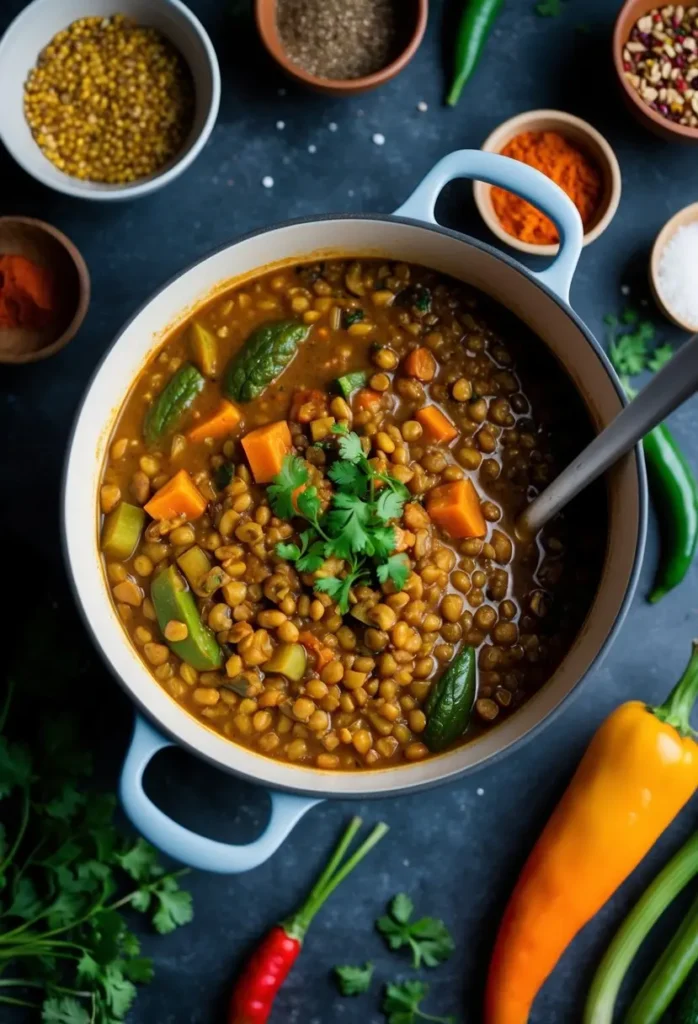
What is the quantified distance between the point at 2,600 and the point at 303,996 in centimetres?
173

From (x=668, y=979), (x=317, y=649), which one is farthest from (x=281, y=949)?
(x=668, y=979)

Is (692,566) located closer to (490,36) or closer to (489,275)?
(489,275)

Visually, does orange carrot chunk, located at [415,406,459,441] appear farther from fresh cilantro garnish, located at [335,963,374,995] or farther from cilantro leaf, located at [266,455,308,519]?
fresh cilantro garnish, located at [335,963,374,995]

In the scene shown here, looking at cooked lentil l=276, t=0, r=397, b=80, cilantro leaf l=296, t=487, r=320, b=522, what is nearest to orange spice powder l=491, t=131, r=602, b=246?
cooked lentil l=276, t=0, r=397, b=80

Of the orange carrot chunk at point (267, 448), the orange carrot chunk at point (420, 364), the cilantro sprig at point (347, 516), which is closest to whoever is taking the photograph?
the cilantro sprig at point (347, 516)

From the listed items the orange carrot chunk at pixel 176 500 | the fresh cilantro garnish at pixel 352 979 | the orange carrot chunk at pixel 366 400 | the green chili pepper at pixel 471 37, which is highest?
the green chili pepper at pixel 471 37

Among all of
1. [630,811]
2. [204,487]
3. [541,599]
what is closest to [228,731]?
[204,487]

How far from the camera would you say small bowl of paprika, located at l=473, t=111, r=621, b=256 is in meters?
3.53

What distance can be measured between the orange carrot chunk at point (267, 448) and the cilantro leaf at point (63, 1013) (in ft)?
5.84

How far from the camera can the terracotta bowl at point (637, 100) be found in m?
3.55

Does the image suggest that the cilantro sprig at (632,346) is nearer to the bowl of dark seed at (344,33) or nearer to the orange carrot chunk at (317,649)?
the bowl of dark seed at (344,33)

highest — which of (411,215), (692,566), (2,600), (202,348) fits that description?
(411,215)

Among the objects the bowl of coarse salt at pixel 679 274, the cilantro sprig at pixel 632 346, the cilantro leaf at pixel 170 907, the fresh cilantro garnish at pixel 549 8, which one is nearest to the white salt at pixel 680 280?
the bowl of coarse salt at pixel 679 274

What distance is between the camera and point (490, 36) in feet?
12.3
